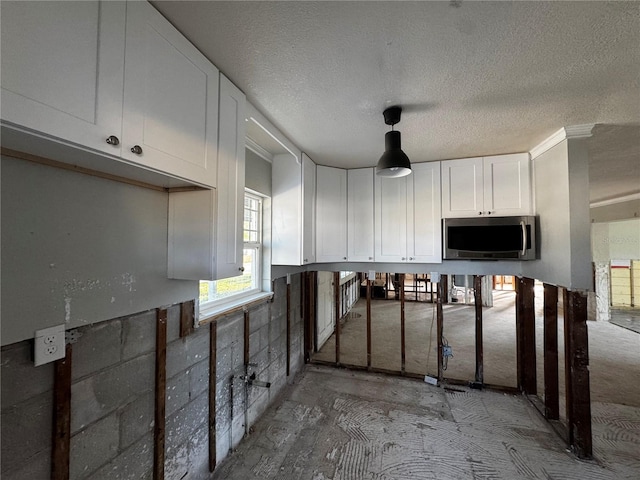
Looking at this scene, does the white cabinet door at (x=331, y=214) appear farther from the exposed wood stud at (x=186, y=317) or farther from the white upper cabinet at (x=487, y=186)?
the exposed wood stud at (x=186, y=317)

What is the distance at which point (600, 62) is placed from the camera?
1.32 metres

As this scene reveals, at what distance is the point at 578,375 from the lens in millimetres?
2084

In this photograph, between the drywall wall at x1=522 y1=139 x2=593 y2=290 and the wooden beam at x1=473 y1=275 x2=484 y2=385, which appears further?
the wooden beam at x1=473 y1=275 x2=484 y2=385

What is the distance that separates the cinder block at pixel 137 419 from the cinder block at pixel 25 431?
1.01 feet

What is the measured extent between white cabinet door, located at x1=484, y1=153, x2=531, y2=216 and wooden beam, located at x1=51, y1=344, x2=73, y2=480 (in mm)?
3351

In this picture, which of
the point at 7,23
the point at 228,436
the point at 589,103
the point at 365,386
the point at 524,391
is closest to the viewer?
the point at 7,23

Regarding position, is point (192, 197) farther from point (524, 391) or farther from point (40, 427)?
point (524, 391)

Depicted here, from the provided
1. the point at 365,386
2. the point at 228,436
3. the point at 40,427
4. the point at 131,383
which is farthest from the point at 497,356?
the point at 40,427

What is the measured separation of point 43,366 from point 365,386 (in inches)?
118

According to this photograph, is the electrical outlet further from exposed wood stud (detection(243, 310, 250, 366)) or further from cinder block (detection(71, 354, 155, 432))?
exposed wood stud (detection(243, 310, 250, 366))

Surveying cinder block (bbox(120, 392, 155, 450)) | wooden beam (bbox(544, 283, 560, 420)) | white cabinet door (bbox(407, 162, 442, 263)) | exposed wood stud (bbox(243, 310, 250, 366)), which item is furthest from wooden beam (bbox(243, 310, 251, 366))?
wooden beam (bbox(544, 283, 560, 420))

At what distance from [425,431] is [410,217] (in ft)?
6.97

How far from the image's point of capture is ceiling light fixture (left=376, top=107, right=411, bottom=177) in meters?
1.78

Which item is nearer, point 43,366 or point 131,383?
point 43,366
